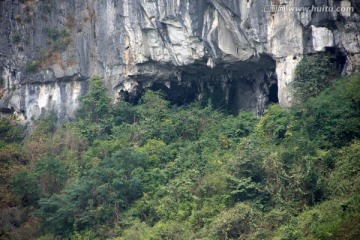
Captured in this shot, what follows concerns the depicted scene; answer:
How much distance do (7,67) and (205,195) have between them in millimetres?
9183

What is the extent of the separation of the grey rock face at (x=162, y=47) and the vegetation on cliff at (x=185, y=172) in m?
0.68

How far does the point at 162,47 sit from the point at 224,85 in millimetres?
2170

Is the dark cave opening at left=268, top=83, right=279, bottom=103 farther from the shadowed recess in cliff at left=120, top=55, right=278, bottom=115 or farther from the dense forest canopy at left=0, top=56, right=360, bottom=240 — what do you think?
the dense forest canopy at left=0, top=56, right=360, bottom=240

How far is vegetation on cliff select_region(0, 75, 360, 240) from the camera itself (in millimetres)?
20891

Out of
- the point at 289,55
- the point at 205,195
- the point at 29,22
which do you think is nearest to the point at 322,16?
the point at 289,55

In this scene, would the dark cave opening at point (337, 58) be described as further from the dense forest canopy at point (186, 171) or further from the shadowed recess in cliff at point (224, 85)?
the shadowed recess in cliff at point (224, 85)

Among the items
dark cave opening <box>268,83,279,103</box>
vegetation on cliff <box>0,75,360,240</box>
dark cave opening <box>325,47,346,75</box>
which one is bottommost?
vegetation on cliff <box>0,75,360,240</box>

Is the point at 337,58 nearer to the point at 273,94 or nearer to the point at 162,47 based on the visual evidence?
the point at 273,94

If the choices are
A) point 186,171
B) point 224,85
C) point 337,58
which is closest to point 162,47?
point 224,85

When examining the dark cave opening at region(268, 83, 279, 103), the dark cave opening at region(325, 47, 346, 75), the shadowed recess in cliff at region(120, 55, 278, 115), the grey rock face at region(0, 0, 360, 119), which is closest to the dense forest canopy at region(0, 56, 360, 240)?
the dark cave opening at region(325, 47, 346, 75)

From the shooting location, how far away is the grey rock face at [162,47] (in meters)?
24.2

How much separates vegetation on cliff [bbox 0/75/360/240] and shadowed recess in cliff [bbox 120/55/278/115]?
1.85 ft

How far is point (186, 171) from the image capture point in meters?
23.9

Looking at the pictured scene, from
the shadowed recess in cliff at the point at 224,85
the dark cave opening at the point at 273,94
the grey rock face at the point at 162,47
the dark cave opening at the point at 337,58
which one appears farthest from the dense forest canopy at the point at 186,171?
the dark cave opening at the point at 273,94
